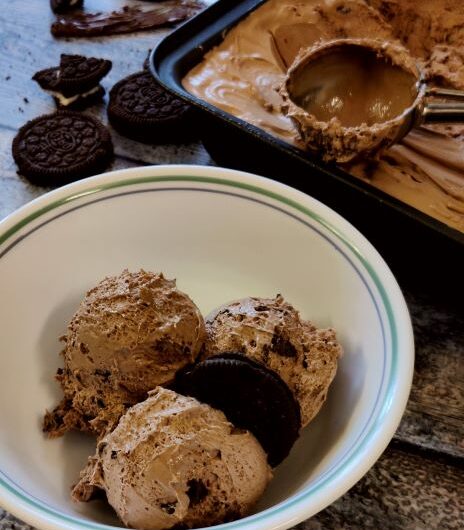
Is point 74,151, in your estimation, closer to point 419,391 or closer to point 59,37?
point 59,37

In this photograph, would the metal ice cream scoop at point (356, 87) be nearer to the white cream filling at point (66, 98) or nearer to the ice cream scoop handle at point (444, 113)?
the ice cream scoop handle at point (444, 113)

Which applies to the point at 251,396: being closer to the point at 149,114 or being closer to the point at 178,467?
the point at 178,467

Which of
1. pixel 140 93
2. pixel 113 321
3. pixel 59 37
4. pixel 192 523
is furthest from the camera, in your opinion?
pixel 59 37

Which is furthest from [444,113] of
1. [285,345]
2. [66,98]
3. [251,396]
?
[66,98]

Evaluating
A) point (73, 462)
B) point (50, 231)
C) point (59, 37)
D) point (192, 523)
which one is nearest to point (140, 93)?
point (59, 37)

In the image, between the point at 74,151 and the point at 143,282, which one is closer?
the point at 143,282

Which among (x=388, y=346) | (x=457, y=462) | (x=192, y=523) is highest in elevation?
(x=388, y=346)
